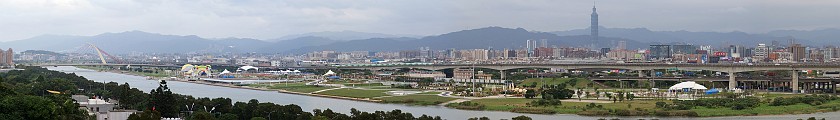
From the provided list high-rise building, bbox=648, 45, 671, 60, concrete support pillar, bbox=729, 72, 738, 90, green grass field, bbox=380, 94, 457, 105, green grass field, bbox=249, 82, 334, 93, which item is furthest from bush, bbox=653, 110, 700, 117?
high-rise building, bbox=648, 45, 671, 60

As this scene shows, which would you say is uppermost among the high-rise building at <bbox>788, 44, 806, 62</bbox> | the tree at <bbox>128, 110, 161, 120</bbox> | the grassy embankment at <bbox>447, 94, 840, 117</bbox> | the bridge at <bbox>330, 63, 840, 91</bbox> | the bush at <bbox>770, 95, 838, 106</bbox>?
the high-rise building at <bbox>788, 44, 806, 62</bbox>

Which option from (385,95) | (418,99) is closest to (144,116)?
(418,99)

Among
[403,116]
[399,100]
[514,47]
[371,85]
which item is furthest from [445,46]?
[403,116]

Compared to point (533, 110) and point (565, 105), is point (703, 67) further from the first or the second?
point (533, 110)

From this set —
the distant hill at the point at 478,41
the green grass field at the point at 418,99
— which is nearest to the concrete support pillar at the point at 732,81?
the green grass field at the point at 418,99

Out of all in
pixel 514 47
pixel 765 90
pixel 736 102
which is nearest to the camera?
pixel 736 102

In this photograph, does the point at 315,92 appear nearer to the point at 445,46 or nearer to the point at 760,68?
the point at 760,68

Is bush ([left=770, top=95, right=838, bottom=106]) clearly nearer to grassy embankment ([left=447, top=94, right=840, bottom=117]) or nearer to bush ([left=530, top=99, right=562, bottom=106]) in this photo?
grassy embankment ([left=447, top=94, right=840, bottom=117])

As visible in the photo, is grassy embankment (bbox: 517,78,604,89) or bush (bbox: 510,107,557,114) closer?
bush (bbox: 510,107,557,114)
